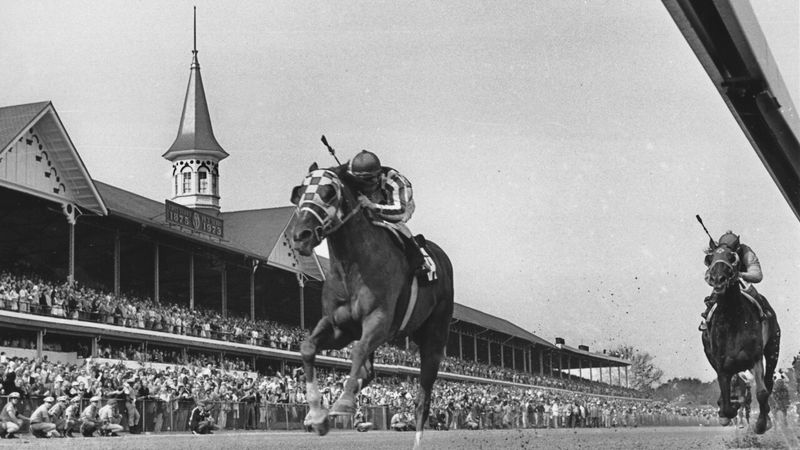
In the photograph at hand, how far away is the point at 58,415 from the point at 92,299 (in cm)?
1347

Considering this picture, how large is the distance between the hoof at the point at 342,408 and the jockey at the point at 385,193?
1.66m

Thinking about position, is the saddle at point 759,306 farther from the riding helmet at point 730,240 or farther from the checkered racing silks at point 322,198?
the checkered racing silks at point 322,198

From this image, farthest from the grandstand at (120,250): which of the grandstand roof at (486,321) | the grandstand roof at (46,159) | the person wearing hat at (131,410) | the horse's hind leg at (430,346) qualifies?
the horse's hind leg at (430,346)

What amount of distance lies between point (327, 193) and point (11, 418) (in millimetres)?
11426

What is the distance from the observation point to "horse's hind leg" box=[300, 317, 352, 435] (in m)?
7.68

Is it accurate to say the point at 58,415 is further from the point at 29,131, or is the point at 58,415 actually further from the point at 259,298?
the point at 259,298

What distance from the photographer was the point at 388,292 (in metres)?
8.55

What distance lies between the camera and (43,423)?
17875 mm

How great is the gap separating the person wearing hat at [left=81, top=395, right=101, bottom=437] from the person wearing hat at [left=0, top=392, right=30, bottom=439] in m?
1.27

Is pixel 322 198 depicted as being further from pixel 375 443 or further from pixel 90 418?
pixel 90 418

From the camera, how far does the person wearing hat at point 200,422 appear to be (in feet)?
71.7

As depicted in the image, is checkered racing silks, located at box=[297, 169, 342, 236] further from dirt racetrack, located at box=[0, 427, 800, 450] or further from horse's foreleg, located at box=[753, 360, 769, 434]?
horse's foreleg, located at box=[753, 360, 769, 434]

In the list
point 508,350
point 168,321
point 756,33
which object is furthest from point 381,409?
point 508,350

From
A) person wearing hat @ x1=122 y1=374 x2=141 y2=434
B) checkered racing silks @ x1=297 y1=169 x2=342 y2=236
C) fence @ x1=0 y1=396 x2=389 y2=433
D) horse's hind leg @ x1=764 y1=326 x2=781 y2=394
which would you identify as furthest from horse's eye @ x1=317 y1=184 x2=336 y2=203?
person wearing hat @ x1=122 y1=374 x2=141 y2=434
